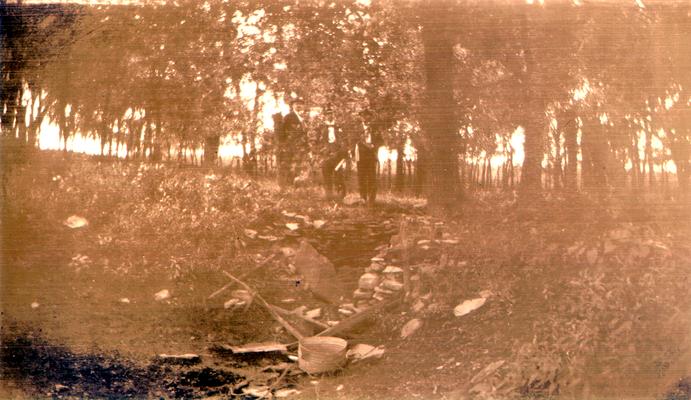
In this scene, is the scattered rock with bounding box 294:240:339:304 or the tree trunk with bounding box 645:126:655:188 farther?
the tree trunk with bounding box 645:126:655:188

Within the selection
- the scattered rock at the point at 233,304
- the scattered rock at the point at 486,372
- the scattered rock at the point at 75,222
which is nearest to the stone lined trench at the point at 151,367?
the scattered rock at the point at 233,304

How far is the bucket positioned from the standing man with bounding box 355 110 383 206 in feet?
3.34

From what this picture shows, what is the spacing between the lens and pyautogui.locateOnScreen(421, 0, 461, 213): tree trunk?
130 inches

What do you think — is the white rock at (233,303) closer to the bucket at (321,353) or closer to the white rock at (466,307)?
the bucket at (321,353)

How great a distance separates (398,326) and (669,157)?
2364mm

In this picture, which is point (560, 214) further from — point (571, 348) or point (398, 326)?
point (398, 326)

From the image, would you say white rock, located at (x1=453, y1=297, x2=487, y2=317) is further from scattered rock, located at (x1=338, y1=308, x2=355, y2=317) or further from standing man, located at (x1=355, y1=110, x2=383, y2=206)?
standing man, located at (x1=355, y1=110, x2=383, y2=206)

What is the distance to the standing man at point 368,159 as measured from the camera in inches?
129

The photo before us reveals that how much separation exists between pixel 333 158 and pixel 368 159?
250 mm

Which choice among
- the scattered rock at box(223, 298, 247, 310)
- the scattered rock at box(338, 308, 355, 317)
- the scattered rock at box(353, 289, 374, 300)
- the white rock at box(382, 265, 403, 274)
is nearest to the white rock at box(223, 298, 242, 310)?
the scattered rock at box(223, 298, 247, 310)

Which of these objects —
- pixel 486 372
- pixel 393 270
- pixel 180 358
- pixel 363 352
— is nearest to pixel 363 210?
pixel 393 270

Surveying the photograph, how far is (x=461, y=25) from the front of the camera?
3.39 meters

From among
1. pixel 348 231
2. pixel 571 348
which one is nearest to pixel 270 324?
pixel 348 231

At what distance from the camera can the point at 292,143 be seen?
329 cm
